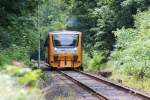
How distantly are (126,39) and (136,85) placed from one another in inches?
258

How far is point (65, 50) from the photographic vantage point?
3594cm

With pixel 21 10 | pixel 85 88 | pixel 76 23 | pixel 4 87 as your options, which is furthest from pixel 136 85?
pixel 76 23

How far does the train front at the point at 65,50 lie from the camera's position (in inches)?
1415

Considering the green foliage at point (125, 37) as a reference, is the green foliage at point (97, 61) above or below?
below

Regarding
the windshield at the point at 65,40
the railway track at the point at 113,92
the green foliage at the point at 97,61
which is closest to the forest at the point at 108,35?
the green foliage at the point at 97,61

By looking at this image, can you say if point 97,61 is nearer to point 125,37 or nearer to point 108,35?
point 108,35

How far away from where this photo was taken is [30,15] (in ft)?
77.4

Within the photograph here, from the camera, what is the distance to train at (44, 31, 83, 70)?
3594 centimetres

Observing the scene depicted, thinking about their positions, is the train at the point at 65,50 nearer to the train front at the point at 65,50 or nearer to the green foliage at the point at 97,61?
the train front at the point at 65,50

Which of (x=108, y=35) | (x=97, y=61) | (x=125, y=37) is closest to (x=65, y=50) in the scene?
(x=97, y=61)

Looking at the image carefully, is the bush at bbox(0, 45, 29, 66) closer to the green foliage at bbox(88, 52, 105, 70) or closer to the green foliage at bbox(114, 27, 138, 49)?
the green foliage at bbox(114, 27, 138, 49)

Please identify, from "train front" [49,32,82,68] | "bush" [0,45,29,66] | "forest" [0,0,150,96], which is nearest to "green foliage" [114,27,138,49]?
"forest" [0,0,150,96]

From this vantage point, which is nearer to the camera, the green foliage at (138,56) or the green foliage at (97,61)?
the green foliage at (138,56)

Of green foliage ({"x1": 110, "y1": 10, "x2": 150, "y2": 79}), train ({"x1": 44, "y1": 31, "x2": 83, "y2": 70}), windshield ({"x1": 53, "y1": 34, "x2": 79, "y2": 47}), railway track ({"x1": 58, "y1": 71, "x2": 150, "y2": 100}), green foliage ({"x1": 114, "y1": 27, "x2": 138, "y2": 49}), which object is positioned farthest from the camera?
windshield ({"x1": 53, "y1": 34, "x2": 79, "y2": 47})
